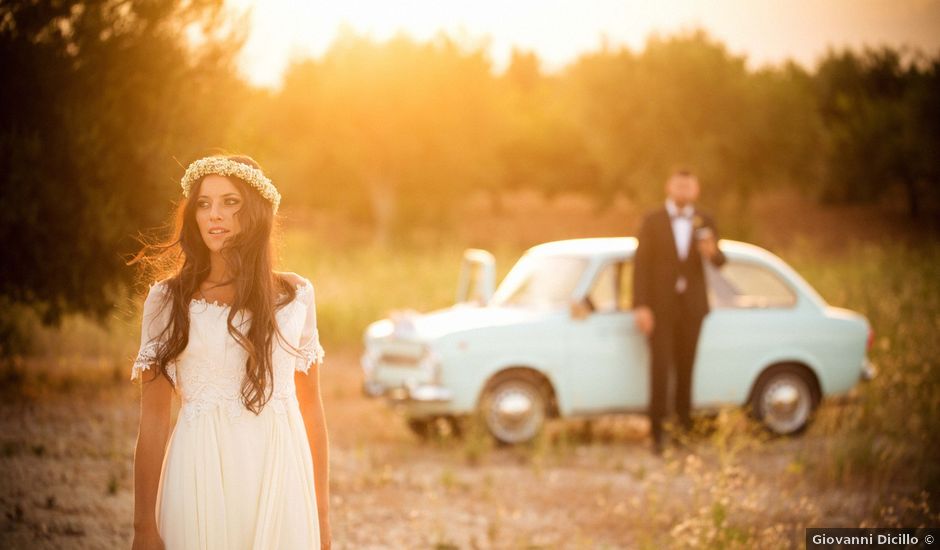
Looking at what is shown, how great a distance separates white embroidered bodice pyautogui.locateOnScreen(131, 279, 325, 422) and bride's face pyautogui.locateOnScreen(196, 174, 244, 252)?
8.1 inches

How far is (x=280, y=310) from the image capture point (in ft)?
10.9

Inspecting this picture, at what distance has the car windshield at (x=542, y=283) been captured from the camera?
9.37m

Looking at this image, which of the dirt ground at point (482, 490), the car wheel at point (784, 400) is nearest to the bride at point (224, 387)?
the dirt ground at point (482, 490)

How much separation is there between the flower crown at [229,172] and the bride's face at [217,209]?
0.02m

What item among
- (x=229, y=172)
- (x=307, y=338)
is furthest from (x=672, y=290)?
(x=229, y=172)

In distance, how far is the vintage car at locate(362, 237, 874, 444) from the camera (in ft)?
29.1

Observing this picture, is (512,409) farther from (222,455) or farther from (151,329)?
(151,329)

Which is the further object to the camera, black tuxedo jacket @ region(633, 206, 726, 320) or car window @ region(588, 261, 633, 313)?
car window @ region(588, 261, 633, 313)

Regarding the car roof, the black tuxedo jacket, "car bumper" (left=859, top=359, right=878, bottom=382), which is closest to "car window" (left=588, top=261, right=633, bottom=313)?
the car roof

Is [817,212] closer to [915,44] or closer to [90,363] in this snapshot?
[915,44]

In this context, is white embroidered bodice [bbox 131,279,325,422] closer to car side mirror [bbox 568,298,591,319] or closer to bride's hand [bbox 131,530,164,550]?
bride's hand [bbox 131,530,164,550]

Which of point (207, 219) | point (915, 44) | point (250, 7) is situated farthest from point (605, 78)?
point (207, 219)

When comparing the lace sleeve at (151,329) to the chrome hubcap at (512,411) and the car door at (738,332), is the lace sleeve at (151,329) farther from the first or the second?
the car door at (738,332)

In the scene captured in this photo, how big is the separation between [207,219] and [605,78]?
121 ft
